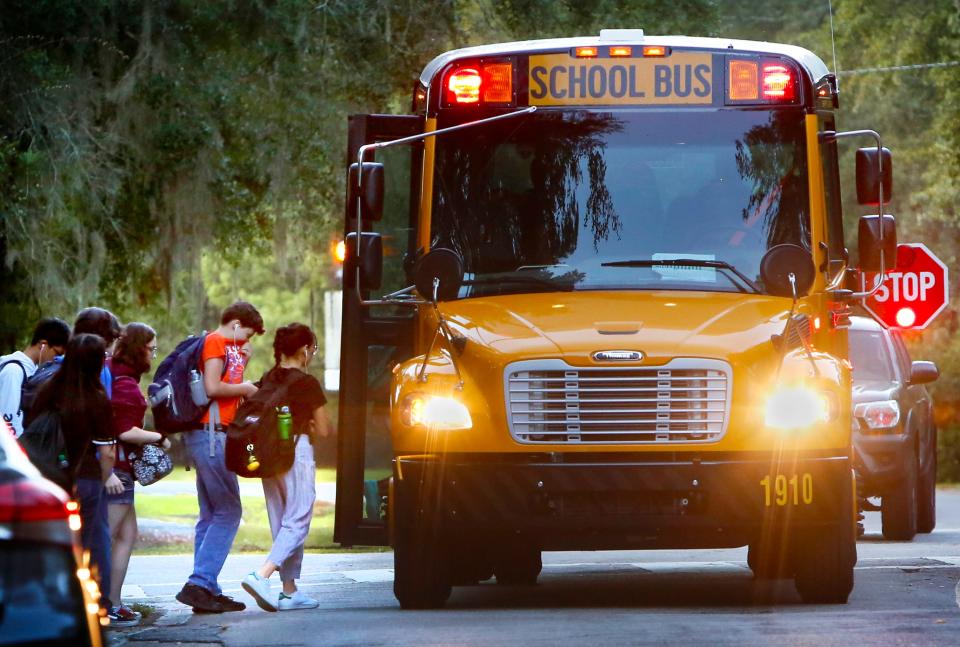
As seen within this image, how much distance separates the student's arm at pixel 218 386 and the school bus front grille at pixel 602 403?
Result: 77.0 inches

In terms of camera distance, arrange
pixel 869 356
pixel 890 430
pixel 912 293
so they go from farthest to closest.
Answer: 1. pixel 912 293
2. pixel 869 356
3. pixel 890 430

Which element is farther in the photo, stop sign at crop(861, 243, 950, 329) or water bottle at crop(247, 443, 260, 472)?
stop sign at crop(861, 243, 950, 329)

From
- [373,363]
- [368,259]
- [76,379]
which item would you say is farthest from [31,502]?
[373,363]

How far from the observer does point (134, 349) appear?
10.8m

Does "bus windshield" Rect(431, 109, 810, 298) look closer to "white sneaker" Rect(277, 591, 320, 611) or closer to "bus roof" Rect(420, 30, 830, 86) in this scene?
"bus roof" Rect(420, 30, 830, 86)

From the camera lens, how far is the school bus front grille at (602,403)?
9398 mm

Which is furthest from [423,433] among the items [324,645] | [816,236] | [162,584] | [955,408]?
[955,408]

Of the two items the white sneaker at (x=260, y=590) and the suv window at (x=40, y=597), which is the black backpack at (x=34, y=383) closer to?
the white sneaker at (x=260, y=590)

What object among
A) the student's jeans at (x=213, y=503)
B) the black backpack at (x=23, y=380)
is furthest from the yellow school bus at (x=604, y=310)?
the black backpack at (x=23, y=380)

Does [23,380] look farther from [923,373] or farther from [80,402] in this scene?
[923,373]

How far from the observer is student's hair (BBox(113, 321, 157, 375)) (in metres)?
10.8

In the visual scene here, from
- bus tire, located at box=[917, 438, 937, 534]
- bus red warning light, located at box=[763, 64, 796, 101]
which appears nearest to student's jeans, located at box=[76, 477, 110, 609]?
bus red warning light, located at box=[763, 64, 796, 101]

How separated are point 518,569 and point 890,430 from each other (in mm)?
4630

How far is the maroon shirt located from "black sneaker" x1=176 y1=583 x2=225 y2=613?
72 cm
